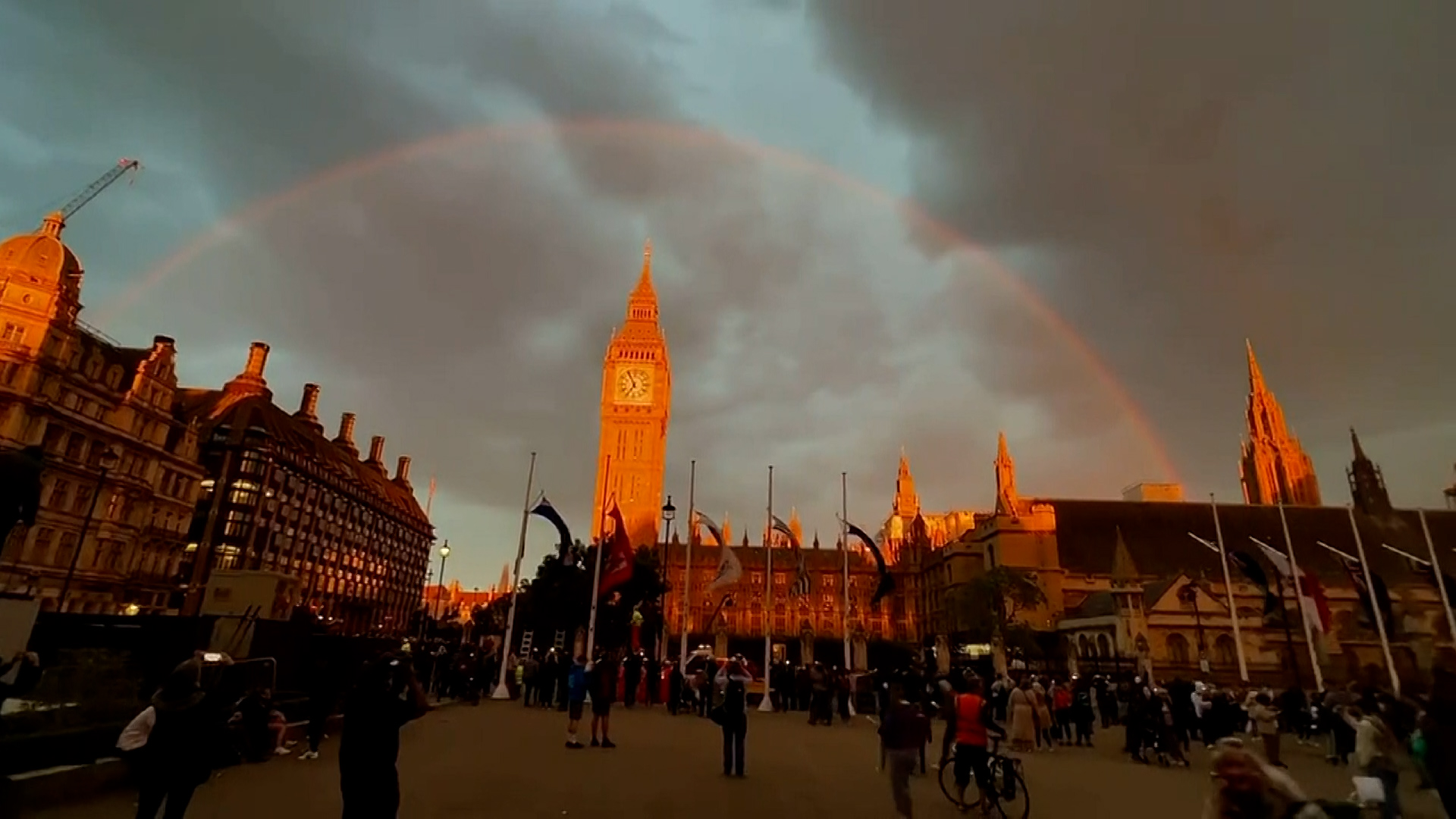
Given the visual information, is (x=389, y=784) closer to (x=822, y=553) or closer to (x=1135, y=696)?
(x=1135, y=696)

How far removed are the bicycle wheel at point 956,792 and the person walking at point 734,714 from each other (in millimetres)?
3556

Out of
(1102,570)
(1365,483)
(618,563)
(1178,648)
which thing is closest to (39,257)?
(618,563)

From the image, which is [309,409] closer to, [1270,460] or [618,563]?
[618,563]

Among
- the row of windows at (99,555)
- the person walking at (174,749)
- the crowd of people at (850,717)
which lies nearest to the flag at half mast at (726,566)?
the crowd of people at (850,717)

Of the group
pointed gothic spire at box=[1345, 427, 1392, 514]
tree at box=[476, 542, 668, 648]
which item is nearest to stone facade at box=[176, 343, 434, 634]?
tree at box=[476, 542, 668, 648]

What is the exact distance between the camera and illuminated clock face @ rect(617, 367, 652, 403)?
130 m

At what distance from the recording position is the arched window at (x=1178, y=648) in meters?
65.5

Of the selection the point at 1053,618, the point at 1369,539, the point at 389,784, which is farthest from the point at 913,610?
the point at 389,784

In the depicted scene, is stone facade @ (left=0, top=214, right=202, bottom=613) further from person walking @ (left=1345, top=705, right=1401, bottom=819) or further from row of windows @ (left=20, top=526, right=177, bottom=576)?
person walking @ (left=1345, top=705, right=1401, bottom=819)

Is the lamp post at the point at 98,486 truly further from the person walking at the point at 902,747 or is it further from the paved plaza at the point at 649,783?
the person walking at the point at 902,747

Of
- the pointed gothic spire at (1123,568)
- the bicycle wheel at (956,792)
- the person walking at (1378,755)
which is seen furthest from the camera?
the pointed gothic spire at (1123,568)

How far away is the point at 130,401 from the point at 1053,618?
293 feet

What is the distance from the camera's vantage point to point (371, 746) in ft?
20.9

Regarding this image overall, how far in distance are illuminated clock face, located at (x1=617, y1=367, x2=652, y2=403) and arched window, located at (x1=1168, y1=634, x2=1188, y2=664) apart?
283ft
